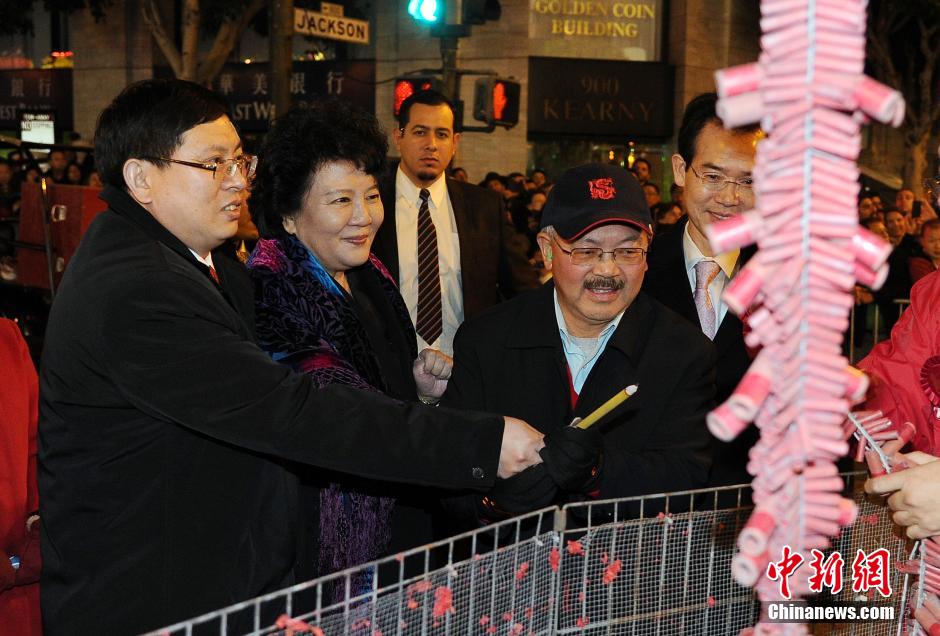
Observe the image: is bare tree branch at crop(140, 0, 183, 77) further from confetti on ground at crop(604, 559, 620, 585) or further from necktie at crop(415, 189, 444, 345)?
confetti on ground at crop(604, 559, 620, 585)

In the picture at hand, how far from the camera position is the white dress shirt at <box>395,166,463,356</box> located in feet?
16.7

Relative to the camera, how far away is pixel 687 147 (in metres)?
3.38

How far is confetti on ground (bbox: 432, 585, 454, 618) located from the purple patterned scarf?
989mm

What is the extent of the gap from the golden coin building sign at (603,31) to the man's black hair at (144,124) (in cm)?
1756

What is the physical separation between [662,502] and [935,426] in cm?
67

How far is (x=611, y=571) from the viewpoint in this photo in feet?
6.28

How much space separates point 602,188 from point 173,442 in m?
1.30

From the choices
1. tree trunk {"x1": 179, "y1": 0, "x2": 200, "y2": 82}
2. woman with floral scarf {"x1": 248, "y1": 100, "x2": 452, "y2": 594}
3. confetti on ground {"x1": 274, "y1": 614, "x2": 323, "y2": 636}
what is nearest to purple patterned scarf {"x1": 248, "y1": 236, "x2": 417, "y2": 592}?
woman with floral scarf {"x1": 248, "y1": 100, "x2": 452, "y2": 594}

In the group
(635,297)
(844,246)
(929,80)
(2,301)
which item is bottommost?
(2,301)

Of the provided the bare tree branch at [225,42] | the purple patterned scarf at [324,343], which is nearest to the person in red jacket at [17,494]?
the purple patterned scarf at [324,343]

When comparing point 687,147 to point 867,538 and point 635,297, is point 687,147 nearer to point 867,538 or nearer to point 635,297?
point 635,297

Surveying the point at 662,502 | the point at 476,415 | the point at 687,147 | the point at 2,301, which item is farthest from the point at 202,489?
the point at 2,301

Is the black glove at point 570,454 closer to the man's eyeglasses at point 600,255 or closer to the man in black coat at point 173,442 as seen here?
the man in black coat at point 173,442

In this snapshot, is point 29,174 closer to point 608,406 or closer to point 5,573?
point 5,573
